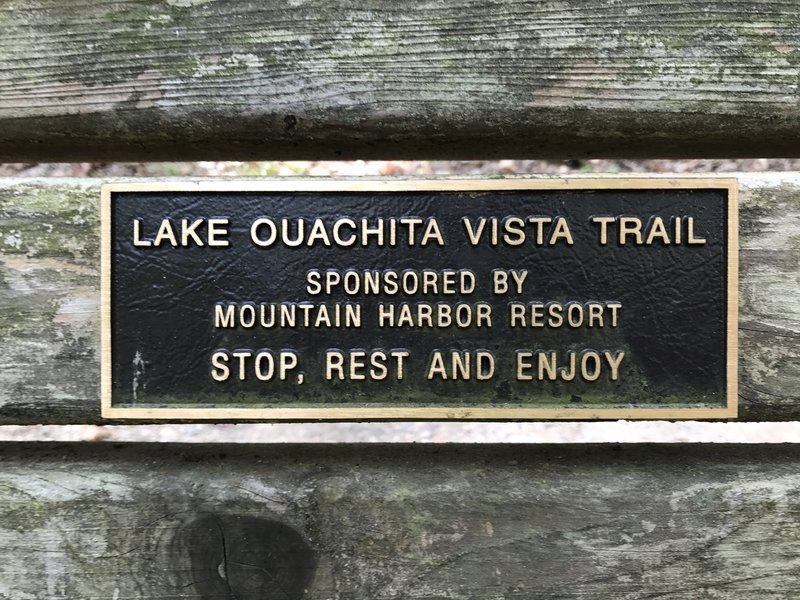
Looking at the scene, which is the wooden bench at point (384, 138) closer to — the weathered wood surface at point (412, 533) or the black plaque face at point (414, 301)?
the weathered wood surface at point (412, 533)

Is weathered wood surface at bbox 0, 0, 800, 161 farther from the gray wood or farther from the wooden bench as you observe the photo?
the gray wood

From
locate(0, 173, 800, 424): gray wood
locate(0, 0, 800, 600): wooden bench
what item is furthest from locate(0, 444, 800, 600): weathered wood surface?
locate(0, 173, 800, 424): gray wood

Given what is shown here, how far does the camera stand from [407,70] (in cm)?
120

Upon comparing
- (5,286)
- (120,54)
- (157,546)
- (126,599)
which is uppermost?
(120,54)

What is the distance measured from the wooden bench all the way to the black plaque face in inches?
4.4

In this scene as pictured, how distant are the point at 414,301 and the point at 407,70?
0.47 meters

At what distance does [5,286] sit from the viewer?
3.97ft

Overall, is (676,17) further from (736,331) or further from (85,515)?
(85,515)

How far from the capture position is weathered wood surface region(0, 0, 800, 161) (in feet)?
3.90

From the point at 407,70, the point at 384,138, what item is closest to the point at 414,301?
the point at 384,138

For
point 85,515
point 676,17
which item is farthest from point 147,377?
point 676,17

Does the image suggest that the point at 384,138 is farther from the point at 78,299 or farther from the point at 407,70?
the point at 78,299

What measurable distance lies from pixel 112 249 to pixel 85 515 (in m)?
0.54

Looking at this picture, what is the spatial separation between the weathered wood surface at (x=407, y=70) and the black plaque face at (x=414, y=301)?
15cm
